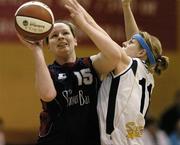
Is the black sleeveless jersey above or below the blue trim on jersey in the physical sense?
below

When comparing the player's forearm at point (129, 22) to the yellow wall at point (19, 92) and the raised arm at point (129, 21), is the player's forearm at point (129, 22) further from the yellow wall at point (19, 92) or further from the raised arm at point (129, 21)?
the yellow wall at point (19, 92)

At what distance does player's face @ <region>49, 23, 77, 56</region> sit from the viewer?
4809 millimetres

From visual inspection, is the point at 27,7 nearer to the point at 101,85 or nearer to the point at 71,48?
the point at 71,48

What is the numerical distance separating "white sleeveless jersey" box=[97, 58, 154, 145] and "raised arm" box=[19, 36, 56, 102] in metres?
0.48

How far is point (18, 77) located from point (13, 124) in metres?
0.77

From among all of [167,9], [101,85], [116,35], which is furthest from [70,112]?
[167,9]

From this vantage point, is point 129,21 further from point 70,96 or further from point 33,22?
point 33,22

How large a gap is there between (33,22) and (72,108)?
0.75 metres

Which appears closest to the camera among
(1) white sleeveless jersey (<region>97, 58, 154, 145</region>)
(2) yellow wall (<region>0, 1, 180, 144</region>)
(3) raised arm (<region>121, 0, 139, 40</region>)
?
(1) white sleeveless jersey (<region>97, 58, 154, 145</region>)

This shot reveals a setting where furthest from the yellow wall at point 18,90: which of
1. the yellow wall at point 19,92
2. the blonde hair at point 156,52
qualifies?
the blonde hair at point 156,52

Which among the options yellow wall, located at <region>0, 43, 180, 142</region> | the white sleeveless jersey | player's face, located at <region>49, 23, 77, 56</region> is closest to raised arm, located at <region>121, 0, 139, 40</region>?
the white sleeveless jersey

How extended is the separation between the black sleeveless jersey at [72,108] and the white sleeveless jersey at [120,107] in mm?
84

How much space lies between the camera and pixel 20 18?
455 centimetres

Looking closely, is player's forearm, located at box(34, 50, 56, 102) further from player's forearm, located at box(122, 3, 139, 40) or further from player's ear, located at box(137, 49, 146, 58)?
player's forearm, located at box(122, 3, 139, 40)
